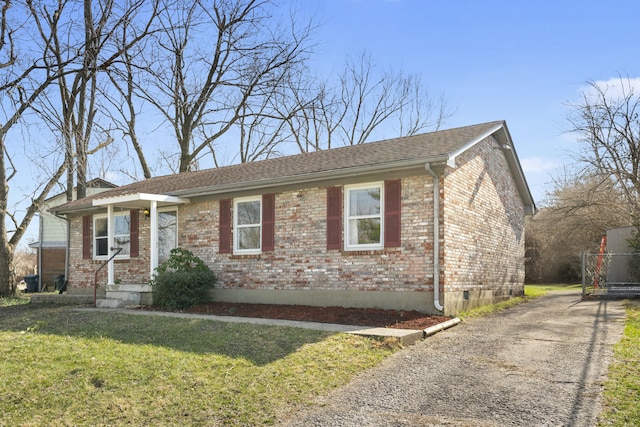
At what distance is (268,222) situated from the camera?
13.5m

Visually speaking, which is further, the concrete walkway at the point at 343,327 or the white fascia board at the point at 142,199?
the white fascia board at the point at 142,199

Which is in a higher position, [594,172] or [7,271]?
[594,172]

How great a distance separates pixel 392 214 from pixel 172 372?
607 cm

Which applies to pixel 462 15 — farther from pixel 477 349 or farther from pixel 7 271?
pixel 7 271

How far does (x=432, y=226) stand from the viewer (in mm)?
11133

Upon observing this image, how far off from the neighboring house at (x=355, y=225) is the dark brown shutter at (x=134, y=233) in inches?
1.5

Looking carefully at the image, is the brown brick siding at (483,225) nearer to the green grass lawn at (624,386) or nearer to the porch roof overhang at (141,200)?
the green grass lawn at (624,386)

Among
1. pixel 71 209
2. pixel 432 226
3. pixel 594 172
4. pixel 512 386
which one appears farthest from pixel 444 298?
pixel 594 172

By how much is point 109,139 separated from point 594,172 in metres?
20.4

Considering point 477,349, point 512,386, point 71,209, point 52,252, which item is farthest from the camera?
point 52,252

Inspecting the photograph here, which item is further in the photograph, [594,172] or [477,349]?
[594,172]

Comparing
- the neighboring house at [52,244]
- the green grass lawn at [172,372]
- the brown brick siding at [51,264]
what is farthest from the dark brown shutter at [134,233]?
the brown brick siding at [51,264]

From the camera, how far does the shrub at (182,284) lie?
1330cm

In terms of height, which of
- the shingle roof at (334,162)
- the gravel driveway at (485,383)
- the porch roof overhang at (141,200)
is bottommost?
the gravel driveway at (485,383)
